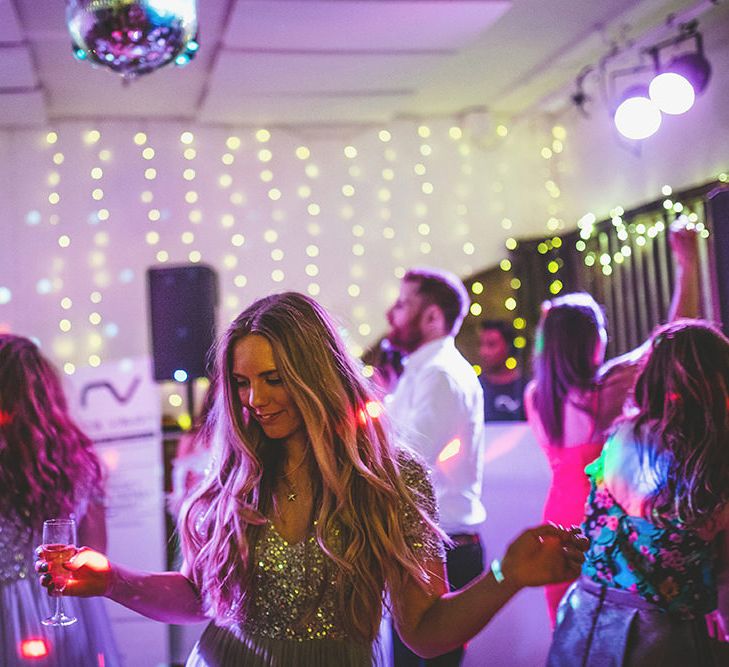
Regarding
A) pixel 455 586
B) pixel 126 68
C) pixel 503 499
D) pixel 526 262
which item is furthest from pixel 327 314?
pixel 526 262

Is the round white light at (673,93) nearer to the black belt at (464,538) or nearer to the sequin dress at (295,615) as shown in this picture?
the black belt at (464,538)

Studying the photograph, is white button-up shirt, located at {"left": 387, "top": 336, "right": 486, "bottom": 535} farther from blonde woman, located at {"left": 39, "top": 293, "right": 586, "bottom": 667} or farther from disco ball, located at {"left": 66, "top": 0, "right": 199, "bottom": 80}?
disco ball, located at {"left": 66, "top": 0, "right": 199, "bottom": 80}

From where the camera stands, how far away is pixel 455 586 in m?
2.95

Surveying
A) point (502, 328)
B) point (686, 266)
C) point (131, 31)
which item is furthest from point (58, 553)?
point (502, 328)

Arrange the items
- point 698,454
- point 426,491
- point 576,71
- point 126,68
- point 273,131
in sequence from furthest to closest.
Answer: point 273,131 → point 576,71 → point 126,68 → point 698,454 → point 426,491

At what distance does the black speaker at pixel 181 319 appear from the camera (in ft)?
12.3

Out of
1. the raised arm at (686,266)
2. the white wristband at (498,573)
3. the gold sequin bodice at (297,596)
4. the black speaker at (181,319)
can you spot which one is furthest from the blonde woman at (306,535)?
the black speaker at (181,319)

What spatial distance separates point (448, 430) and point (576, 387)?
0.46 m

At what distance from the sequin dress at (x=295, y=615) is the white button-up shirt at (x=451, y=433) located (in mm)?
1302

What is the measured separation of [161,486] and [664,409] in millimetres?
3714

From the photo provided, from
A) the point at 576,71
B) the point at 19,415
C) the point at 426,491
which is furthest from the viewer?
the point at 576,71

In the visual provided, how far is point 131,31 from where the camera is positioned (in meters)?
2.55

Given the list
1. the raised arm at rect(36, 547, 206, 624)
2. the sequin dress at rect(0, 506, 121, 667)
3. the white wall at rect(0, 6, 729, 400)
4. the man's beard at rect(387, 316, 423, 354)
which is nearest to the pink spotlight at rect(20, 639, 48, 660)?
the sequin dress at rect(0, 506, 121, 667)

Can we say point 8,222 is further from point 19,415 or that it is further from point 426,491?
point 426,491
